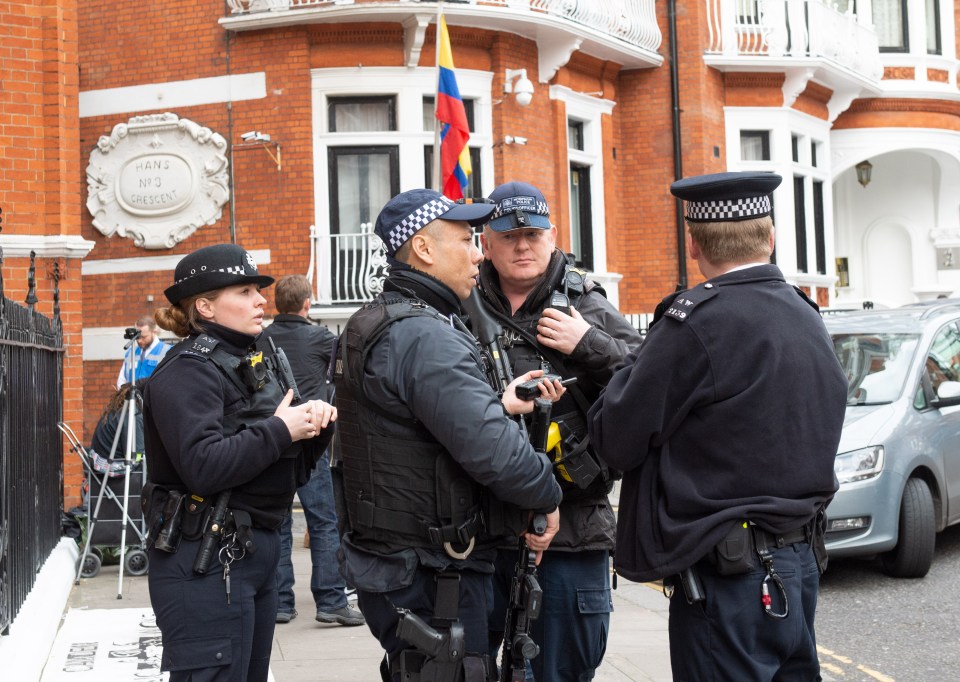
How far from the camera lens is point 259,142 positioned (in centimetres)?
1603

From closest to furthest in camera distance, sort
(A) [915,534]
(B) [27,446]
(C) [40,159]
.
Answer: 1. (B) [27,446]
2. (A) [915,534]
3. (C) [40,159]

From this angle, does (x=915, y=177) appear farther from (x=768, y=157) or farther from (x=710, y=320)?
(x=710, y=320)

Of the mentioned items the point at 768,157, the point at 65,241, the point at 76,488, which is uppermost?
the point at 768,157

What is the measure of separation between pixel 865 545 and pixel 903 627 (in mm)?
930

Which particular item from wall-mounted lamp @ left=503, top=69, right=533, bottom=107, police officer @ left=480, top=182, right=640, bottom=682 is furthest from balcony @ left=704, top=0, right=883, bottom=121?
police officer @ left=480, top=182, right=640, bottom=682

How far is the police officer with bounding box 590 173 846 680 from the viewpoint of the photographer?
3348 millimetres

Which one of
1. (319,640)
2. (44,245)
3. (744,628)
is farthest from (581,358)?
(44,245)

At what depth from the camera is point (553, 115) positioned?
706 inches

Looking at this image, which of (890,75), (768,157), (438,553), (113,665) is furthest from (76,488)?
(890,75)

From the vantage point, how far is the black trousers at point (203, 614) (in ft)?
12.7

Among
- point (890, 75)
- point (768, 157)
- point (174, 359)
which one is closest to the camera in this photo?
point (174, 359)

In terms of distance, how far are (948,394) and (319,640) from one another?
4.92m

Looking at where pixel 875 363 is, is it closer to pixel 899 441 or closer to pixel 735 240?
pixel 899 441

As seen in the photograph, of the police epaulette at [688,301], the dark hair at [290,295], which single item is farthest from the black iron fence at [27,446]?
the police epaulette at [688,301]
